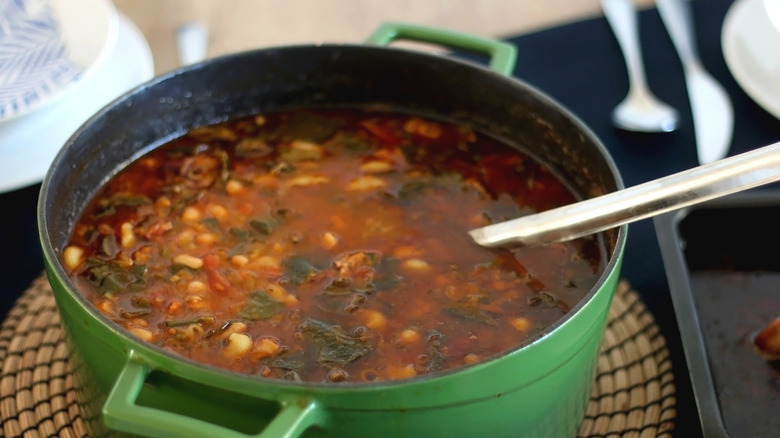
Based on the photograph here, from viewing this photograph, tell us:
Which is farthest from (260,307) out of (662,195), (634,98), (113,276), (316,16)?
(316,16)

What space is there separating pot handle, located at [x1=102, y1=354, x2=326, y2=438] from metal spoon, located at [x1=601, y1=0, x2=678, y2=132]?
114cm

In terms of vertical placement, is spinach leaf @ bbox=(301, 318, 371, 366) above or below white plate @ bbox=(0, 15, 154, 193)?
above

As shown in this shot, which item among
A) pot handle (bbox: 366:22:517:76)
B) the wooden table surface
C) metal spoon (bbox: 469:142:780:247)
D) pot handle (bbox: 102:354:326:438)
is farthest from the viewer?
the wooden table surface

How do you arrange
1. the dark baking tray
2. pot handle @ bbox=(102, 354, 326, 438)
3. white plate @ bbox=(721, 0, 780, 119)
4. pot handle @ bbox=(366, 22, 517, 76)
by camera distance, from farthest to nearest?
white plate @ bbox=(721, 0, 780, 119)
pot handle @ bbox=(366, 22, 517, 76)
the dark baking tray
pot handle @ bbox=(102, 354, 326, 438)

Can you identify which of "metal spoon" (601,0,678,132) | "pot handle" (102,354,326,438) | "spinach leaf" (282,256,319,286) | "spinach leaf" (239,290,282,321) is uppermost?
"metal spoon" (601,0,678,132)

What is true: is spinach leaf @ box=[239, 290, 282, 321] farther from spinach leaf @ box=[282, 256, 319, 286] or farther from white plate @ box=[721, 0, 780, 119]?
white plate @ box=[721, 0, 780, 119]

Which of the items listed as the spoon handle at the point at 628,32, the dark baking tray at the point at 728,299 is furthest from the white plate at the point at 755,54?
the dark baking tray at the point at 728,299

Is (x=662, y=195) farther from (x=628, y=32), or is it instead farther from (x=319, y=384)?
(x=628, y=32)

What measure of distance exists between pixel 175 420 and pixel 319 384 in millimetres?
144

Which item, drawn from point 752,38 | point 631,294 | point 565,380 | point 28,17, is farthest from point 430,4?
point 565,380

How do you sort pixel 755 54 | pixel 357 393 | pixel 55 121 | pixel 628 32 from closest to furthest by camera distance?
pixel 357 393
pixel 55 121
pixel 755 54
pixel 628 32

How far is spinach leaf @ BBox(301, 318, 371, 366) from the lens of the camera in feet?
3.50

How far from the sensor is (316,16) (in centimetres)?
244

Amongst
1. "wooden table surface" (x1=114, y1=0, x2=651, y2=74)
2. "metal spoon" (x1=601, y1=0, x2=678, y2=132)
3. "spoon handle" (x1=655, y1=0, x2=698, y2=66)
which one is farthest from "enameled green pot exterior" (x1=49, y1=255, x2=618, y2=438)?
"wooden table surface" (x1=114, y1=0, x2=651, y2=74)
